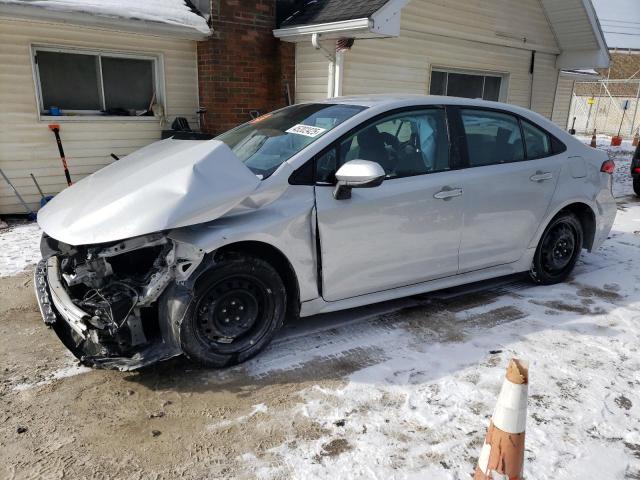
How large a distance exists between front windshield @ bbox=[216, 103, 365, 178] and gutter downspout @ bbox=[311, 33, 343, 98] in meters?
4.21


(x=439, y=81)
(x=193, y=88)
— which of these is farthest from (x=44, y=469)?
(x=439, y=81)

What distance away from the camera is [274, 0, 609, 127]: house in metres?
7.94

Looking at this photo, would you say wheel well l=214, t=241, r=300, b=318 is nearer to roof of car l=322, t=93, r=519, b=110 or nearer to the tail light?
roof of car l=322, t=93, r=519, b=110

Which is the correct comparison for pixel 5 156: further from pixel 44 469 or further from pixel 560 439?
pixel 560 439

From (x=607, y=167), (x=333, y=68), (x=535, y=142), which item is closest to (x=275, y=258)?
(x=535, y=142)

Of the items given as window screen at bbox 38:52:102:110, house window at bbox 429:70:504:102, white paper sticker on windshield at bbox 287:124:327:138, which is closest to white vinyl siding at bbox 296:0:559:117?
house window at bbox 429:70:504:102

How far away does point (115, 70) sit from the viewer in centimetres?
806

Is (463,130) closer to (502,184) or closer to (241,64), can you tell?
(502,184)

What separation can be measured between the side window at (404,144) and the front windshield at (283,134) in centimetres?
20

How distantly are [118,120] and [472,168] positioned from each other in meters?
6.08

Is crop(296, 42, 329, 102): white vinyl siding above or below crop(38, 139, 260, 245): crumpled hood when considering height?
above

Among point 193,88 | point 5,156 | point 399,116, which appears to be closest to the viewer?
point 399,116

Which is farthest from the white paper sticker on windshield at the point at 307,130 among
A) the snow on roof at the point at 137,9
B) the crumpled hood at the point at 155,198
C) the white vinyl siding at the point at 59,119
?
the white vinyl siding at the point at 59,119

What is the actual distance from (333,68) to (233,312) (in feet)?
19.8
